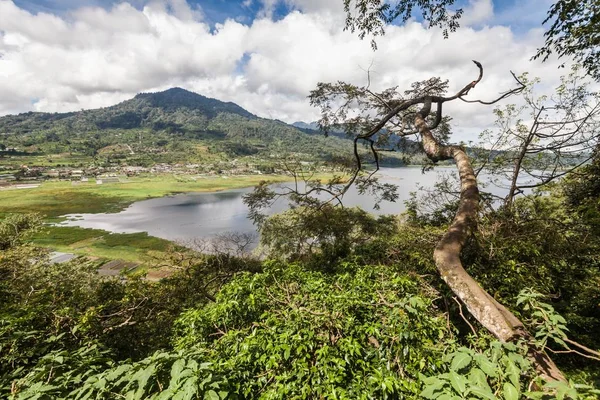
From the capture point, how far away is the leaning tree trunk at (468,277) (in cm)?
202

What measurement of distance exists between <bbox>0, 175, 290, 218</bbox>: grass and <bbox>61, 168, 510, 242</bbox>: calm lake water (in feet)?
13.2

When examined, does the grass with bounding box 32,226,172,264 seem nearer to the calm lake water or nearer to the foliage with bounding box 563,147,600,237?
the calm lake water

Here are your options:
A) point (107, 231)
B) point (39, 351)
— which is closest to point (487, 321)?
point (39, 351)

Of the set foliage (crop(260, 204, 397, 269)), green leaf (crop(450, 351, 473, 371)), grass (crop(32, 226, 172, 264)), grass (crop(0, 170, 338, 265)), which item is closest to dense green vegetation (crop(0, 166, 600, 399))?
green leaf (crop(450, 351, 473, 371))

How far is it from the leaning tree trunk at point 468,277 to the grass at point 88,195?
53267 mm

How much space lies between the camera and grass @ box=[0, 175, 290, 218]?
4298 cm

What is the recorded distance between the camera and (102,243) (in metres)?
29.2

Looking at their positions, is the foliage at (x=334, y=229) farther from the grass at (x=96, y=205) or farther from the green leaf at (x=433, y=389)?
the green leaf at (x=433, y=389)

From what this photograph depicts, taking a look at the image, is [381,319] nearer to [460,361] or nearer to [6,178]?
[460,361]

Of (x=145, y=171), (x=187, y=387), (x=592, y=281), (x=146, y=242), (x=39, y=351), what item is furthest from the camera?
(x=145, y=171)

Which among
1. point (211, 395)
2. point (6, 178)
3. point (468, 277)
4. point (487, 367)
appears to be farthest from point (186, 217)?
point (6, 178)

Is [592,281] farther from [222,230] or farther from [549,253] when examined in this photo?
[222,230]

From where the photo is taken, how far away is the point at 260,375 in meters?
2.15

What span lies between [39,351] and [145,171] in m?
106
